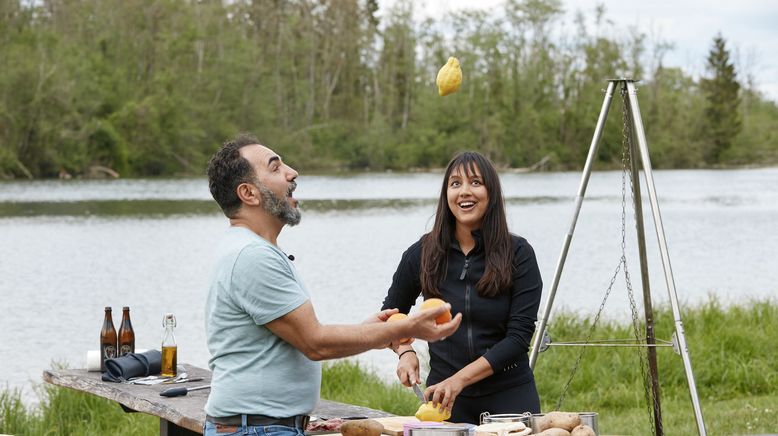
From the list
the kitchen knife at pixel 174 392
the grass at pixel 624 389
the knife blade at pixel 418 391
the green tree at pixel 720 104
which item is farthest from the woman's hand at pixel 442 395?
the green tree at pixel 720 104

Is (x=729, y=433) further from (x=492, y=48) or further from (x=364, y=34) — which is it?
(x=364, y=34)

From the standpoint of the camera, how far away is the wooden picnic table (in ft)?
15.2

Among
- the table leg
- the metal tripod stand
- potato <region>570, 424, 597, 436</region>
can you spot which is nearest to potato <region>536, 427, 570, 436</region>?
potato <region>570, 424, 597, 436</region>

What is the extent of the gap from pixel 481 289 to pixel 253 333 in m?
1.21

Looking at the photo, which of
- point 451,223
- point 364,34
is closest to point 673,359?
point 451,223

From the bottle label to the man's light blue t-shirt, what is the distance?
2338 millimetres

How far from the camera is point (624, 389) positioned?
9281 mm

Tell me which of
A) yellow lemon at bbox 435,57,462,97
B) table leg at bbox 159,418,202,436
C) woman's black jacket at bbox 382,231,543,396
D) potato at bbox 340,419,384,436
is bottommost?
table leg at bbox 159,418,202,436

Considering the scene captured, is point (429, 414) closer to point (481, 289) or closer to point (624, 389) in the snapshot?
point (481, 289)

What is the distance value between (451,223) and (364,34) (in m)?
90.6

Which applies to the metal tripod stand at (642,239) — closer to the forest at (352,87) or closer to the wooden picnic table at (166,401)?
the wooden picnic table at (166,401)

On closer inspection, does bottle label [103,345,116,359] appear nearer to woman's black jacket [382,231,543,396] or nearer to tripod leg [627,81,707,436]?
woman's black jacket [382,231,543,396]

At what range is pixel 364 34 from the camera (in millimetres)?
93938

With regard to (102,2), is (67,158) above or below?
below
